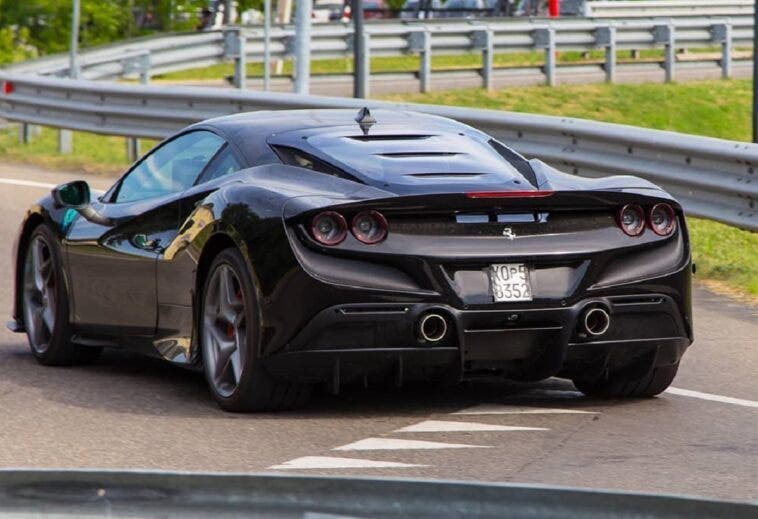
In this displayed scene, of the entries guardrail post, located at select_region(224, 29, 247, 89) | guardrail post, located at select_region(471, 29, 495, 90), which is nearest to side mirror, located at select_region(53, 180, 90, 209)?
guardrail post, located at select_region(224, 29, 247, 89)

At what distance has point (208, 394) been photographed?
794cm

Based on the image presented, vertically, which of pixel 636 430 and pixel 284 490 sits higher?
pixel 284 490

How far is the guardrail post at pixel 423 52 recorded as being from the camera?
28109mm

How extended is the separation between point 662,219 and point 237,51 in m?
19.8

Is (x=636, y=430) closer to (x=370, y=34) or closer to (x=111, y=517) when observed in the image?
(x=111, y=517)

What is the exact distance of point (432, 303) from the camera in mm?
6973

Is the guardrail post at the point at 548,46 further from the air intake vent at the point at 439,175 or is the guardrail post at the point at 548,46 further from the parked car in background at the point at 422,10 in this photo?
the air intake vent at the point at 439,175

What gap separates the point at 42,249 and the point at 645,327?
306 cm

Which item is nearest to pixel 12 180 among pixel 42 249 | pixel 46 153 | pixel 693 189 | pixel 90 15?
pixel 46 153

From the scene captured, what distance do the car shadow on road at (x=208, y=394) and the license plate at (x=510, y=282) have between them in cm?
65

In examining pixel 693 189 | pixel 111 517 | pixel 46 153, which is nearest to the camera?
pixel 111 517

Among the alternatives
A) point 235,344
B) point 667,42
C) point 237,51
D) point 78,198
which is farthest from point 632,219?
point 667,42

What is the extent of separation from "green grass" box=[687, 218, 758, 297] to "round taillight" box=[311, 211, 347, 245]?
5.14 meters

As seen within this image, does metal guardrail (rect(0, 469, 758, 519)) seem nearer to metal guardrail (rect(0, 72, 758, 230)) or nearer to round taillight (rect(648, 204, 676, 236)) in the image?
round taillight (rect(648, 204, 676, 236))
